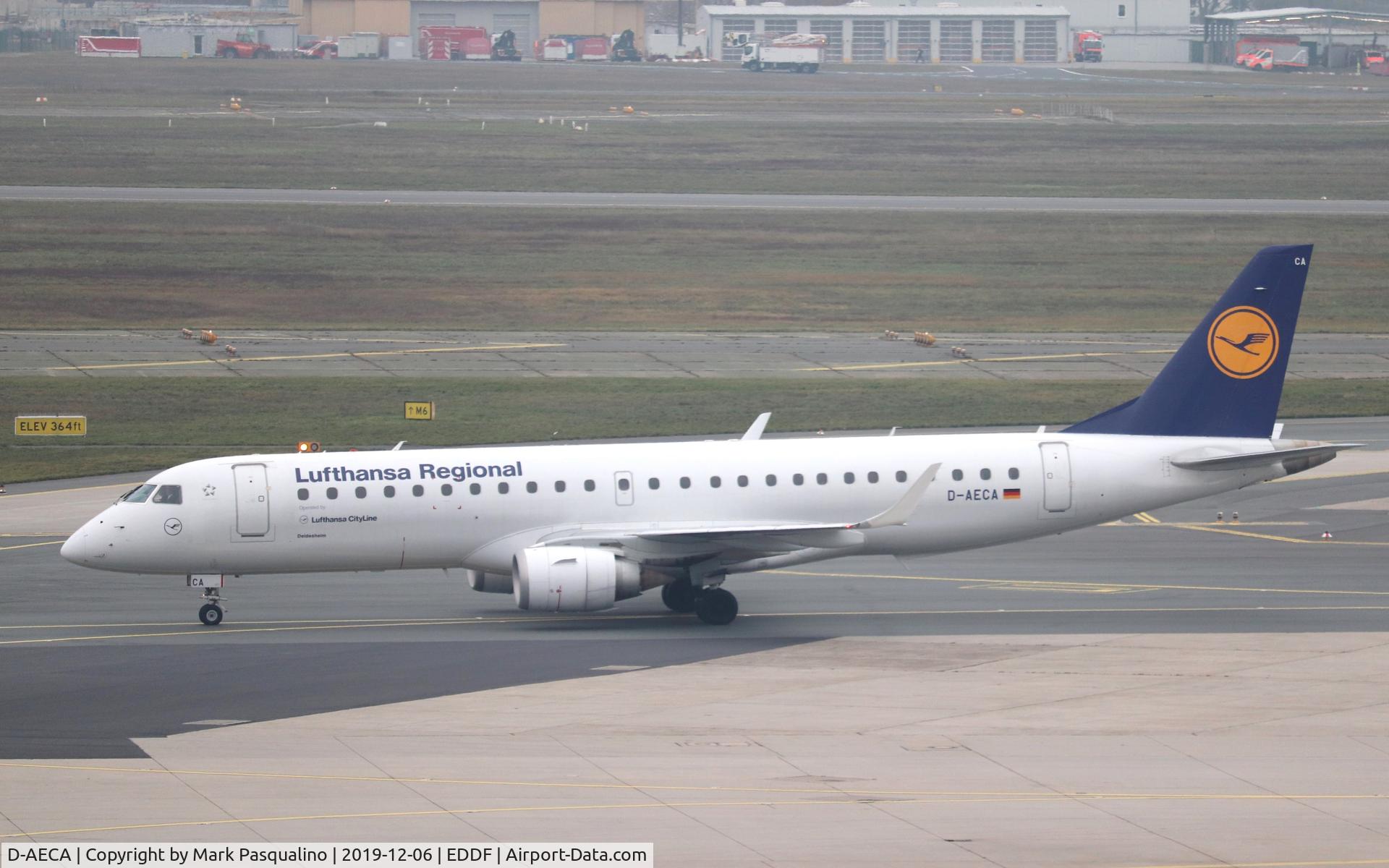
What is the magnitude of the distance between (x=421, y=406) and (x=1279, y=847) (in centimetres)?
3609

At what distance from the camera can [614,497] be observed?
116ft

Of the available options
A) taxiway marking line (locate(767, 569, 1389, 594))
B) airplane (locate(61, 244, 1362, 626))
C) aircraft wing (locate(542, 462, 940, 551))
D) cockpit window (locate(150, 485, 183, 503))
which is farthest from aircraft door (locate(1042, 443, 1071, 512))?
cockpit window (locate(150, 485, 183, 503))

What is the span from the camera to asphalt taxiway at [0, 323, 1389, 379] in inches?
2520

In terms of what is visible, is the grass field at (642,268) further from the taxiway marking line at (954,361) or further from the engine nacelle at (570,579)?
the engine nacelle at (570,579)

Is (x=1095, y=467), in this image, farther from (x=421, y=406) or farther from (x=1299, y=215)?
(x=1299, y=215)

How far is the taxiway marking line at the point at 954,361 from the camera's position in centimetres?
6519

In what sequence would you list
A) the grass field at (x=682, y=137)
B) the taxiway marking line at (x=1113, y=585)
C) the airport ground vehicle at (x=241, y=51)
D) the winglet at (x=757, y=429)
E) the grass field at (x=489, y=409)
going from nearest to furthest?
the taxiway marking line at (x=1113, y=585)
the winglet at (x=757, y=429)
the grass field at (x=489, y=409)
the grass field at (x=682, y=137)
the airport ground vehicle at (x=241, y=51)

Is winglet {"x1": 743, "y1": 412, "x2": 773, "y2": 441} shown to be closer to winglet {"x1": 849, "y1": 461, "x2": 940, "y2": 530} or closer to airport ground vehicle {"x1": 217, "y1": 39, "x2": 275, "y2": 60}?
winglet {"x1": 849, "y1": 461, "x2": 940, "y2": 530}

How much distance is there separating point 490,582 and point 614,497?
3.29 metres

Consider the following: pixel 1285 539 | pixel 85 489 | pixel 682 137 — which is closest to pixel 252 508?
pixel 85 489

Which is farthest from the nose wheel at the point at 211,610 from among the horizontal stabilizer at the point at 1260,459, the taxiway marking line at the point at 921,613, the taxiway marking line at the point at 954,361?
the taxiway marking line at the point at 954,361

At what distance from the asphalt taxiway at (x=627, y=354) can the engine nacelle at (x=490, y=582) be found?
92.0ft

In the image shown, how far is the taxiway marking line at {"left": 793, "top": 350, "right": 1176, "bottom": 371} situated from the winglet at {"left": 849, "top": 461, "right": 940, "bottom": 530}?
101 feet

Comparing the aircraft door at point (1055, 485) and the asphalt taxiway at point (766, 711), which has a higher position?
the aircraft door at point (1055, 485)
